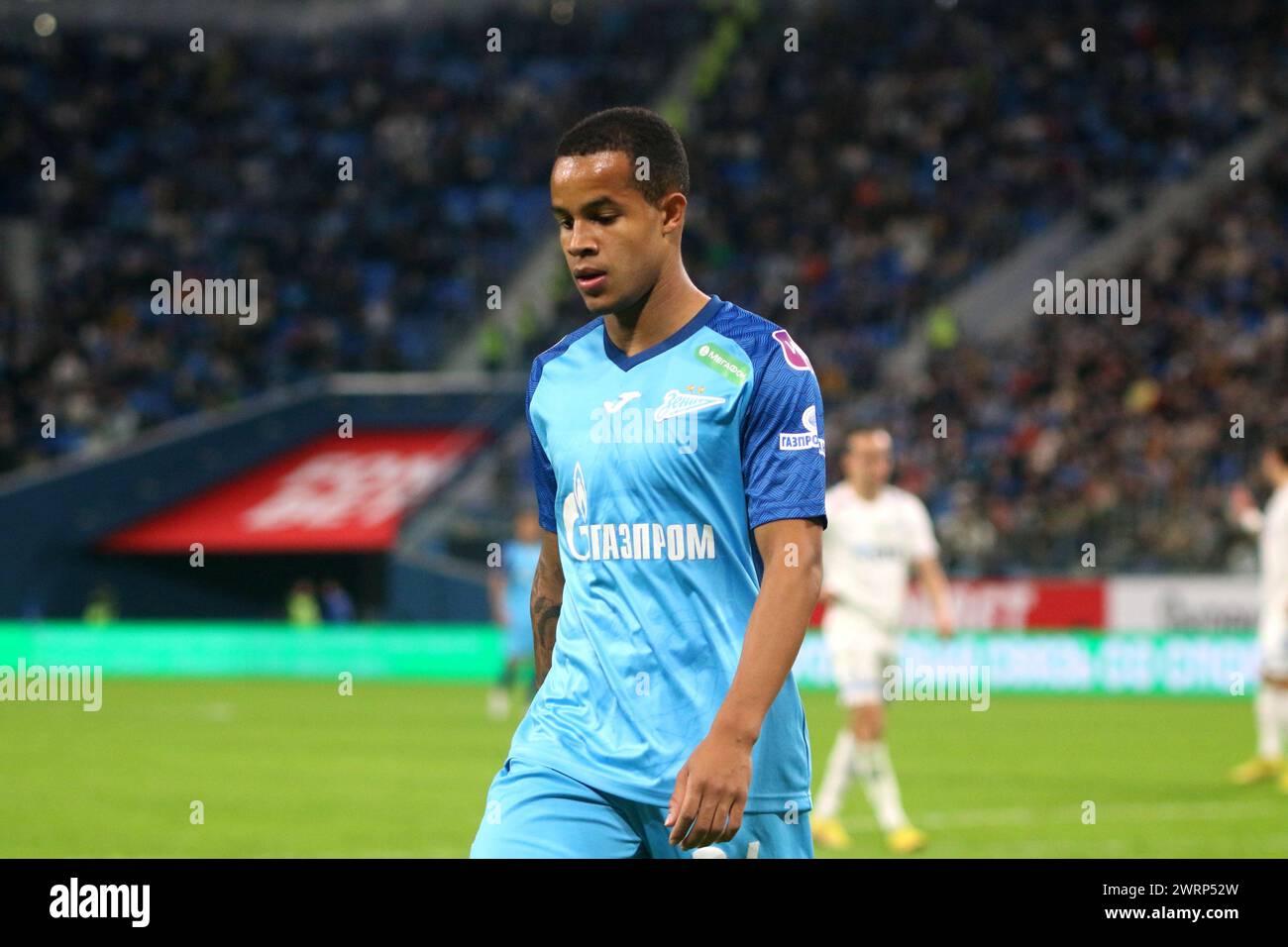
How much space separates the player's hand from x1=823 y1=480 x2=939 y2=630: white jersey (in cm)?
811

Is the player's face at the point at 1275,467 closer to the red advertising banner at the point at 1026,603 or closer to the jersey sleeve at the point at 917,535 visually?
the jersey sleeve at the point at 917,535

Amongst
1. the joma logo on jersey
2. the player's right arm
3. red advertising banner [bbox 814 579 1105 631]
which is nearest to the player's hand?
the joma logo on jersey

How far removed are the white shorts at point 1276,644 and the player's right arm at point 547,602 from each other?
10632mm

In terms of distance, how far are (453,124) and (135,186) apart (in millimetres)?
6260

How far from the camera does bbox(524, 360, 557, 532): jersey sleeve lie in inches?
182

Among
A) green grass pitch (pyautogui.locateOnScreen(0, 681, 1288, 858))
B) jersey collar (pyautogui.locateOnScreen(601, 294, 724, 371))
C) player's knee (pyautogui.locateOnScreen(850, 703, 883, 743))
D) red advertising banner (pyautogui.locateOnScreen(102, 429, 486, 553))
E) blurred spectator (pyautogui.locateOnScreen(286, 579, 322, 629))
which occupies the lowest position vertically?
green grass pitch (pyautogui.locateOnScreen(0, 681, 1288, 858))

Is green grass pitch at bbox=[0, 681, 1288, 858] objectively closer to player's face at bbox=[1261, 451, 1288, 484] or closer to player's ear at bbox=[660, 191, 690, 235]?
player's face at bbox=[1261, 451, 1288, 484]

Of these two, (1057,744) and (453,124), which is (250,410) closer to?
(453,124)

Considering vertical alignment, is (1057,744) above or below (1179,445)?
below

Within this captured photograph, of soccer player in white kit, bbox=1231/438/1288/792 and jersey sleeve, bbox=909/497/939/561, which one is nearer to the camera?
jersey sleeve, bbox=909/497/939/561

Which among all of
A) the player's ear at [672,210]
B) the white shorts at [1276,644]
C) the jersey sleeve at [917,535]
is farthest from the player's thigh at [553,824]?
the white shorts at [1276,644]

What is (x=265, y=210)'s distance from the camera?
37.5 m

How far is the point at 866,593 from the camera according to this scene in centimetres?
1216
